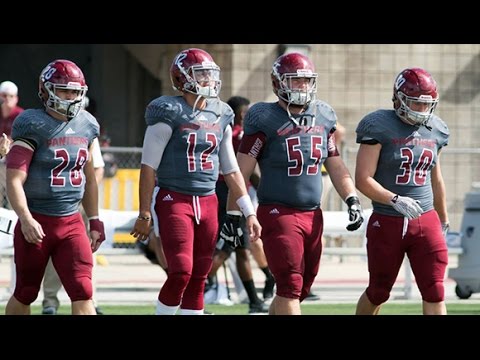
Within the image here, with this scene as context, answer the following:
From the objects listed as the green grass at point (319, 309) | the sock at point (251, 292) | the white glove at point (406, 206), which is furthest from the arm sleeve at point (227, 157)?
the sock at point (251, 292)

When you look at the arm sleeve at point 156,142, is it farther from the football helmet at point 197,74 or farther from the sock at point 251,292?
the sock at point 251,292

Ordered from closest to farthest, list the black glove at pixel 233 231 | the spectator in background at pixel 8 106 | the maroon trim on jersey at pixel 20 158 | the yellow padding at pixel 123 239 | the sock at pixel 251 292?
the maroon trim on jersey at pixel 20 158 < the black glove at pixel 233 231 < the sock at pixel 251 292 < the spectator in background at pixel 8 106 < the yellow padding at pixel 123 239

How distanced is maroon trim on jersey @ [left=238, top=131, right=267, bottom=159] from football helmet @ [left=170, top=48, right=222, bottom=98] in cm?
37

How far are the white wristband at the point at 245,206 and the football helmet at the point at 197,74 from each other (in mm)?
676

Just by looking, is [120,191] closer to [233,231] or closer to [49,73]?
[233,231]

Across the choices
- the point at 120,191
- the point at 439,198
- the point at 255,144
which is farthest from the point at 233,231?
the point at 120,191

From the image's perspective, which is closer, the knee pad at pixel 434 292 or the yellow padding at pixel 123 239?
the knee pad at pixel 434 292

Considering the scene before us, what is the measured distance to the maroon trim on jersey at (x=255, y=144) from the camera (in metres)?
8.09

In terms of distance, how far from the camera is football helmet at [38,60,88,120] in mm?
7688

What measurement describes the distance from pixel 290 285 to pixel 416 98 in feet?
4.67
